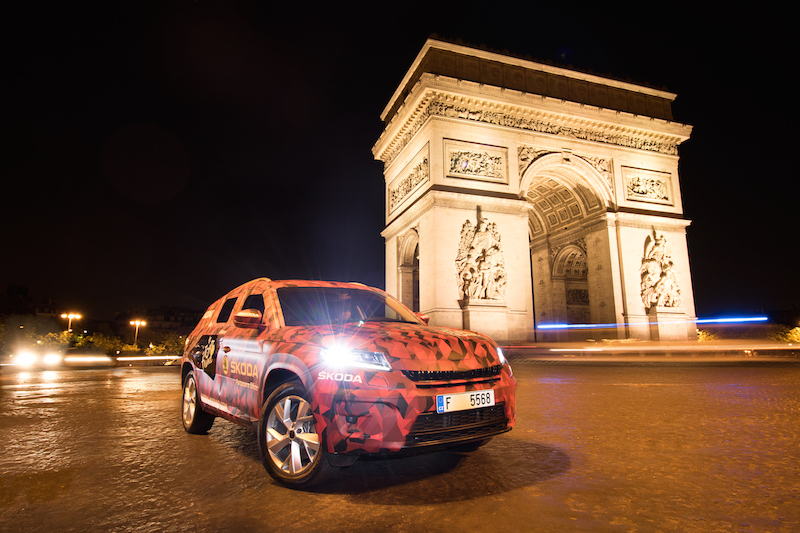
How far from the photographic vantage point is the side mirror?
3362 mm

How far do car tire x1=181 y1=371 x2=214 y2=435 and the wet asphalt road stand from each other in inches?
4.1

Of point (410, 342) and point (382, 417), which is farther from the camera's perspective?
point (410, 342)

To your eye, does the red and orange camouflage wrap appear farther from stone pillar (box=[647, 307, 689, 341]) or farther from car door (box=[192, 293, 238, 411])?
stone pillar (box=[647, 307, 689, 341])

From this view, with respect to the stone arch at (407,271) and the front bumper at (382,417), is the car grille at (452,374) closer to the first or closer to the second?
the front bumper at (382,417)

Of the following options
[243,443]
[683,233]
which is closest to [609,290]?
[683,233]

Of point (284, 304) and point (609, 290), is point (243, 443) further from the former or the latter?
point (609, 290)

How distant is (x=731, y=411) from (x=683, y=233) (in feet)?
66.5

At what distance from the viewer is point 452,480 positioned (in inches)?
113

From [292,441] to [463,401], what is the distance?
3.64 ft

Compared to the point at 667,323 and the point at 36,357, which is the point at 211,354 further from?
the point at 36,357

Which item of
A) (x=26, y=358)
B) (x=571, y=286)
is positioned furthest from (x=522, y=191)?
(x=26, y=358)

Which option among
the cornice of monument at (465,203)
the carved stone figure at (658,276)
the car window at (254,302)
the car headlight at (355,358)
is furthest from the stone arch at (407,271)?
the car headlight at (355,358)

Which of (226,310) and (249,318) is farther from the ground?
(226,310)

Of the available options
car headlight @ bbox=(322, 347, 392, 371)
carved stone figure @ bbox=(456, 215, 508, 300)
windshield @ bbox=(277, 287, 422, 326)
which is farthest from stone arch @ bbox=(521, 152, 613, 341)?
car headlight @ bbox=(322, 347, 392, 371)
